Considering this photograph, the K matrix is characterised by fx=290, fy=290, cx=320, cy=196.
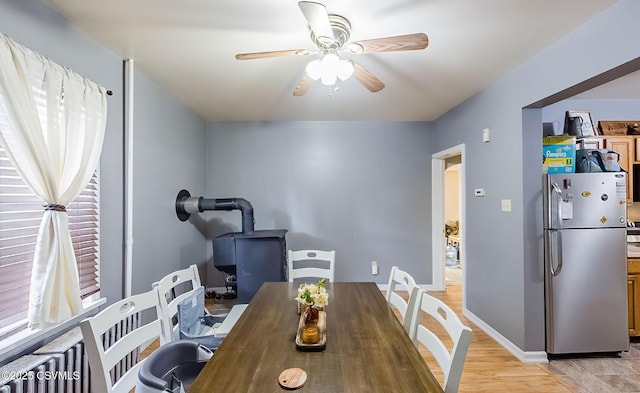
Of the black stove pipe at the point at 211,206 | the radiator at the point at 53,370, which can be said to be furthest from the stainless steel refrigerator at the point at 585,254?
the radiator at the point at 53,370

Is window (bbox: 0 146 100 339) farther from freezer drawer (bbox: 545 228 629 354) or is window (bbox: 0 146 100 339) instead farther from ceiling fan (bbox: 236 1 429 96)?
freezer drawer (bbox: 545 228 629 354)

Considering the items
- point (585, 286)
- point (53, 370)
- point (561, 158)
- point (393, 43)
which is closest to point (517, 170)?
point (561, 158)

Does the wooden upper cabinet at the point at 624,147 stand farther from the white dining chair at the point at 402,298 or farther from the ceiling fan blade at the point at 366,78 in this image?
the white dining chair at the point at 402,298

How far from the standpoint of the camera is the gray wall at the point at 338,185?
4.11m

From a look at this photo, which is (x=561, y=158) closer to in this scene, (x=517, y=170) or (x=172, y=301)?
(x=517, y=170)

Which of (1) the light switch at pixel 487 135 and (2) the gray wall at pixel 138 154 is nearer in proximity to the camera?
(2) the gray wall at pixel 138 154

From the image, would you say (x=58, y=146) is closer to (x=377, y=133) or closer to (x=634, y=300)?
(x=377, y=133)

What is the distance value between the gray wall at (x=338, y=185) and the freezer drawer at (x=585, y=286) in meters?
1.84

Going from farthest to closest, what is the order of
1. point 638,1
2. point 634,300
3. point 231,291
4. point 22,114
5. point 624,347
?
1. point 231,291
2. point 634,300
3. point 624,347
4. point 638,1
5. point 22,114

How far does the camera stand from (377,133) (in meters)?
4.15

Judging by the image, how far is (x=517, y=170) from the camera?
7.95ft

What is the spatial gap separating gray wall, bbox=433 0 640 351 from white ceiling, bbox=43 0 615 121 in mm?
121

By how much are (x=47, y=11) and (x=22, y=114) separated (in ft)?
2.43

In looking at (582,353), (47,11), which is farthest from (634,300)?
(47,11)
